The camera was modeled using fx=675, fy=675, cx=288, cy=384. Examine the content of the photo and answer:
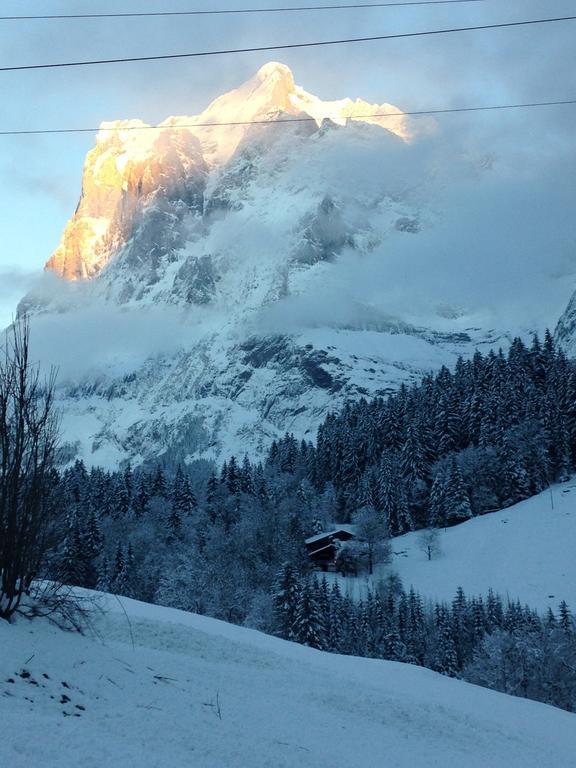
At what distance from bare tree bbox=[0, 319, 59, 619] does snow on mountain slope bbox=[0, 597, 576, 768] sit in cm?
106

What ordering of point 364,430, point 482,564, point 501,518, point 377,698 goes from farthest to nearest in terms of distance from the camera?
1. point 364,430
2. point 501,518
3. point 482,564
4. point 377,698

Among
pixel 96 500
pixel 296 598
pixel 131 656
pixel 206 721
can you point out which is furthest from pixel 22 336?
pixel 96 500

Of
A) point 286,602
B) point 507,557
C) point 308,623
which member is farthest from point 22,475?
point 507,557

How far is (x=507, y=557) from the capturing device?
7156cm

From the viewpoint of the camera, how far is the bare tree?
1271 cm

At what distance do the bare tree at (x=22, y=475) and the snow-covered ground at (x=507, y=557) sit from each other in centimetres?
5718

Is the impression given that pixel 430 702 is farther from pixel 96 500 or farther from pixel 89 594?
pixel 96 500

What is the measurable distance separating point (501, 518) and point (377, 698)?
236ft

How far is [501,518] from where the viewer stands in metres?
81.2

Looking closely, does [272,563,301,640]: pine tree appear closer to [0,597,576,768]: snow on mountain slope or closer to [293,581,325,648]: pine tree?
[293,581,325,648]: pine tree

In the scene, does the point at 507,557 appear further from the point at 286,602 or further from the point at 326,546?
the point at 286,602

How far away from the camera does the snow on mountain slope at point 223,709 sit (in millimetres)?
8906

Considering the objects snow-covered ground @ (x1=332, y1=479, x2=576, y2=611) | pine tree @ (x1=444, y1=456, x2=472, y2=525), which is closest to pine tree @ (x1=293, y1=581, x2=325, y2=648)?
snow-covered ground @ (x1=332, y1=479, x2=576, y2=611)

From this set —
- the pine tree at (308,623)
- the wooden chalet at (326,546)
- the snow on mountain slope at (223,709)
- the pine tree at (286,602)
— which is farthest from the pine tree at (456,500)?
the snow on mountain slope at (223,709)
